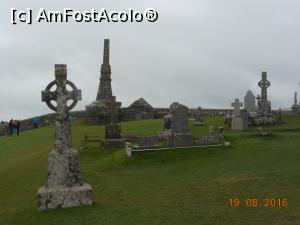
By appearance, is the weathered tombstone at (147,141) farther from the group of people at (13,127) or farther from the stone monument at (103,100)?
the stone monument at (103,100)

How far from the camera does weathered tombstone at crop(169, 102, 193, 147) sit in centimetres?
2089

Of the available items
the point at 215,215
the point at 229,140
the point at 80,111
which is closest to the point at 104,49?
the point at 80,111

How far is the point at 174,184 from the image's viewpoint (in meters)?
14.5

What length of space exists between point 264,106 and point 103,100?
47.4ft

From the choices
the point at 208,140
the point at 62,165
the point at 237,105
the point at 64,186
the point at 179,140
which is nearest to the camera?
the point at 64,186

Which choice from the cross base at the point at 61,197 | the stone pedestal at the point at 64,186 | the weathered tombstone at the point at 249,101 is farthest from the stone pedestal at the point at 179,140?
the weathered tombstone at the point at 249,101

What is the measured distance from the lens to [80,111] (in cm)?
4778

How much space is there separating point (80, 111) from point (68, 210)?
36.3m

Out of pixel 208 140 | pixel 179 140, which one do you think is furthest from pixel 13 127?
pixel 208 140

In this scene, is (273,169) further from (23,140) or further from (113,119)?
(23,140)

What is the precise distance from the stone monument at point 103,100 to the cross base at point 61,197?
2790 cm

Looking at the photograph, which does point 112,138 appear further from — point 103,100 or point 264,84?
point 103,100
